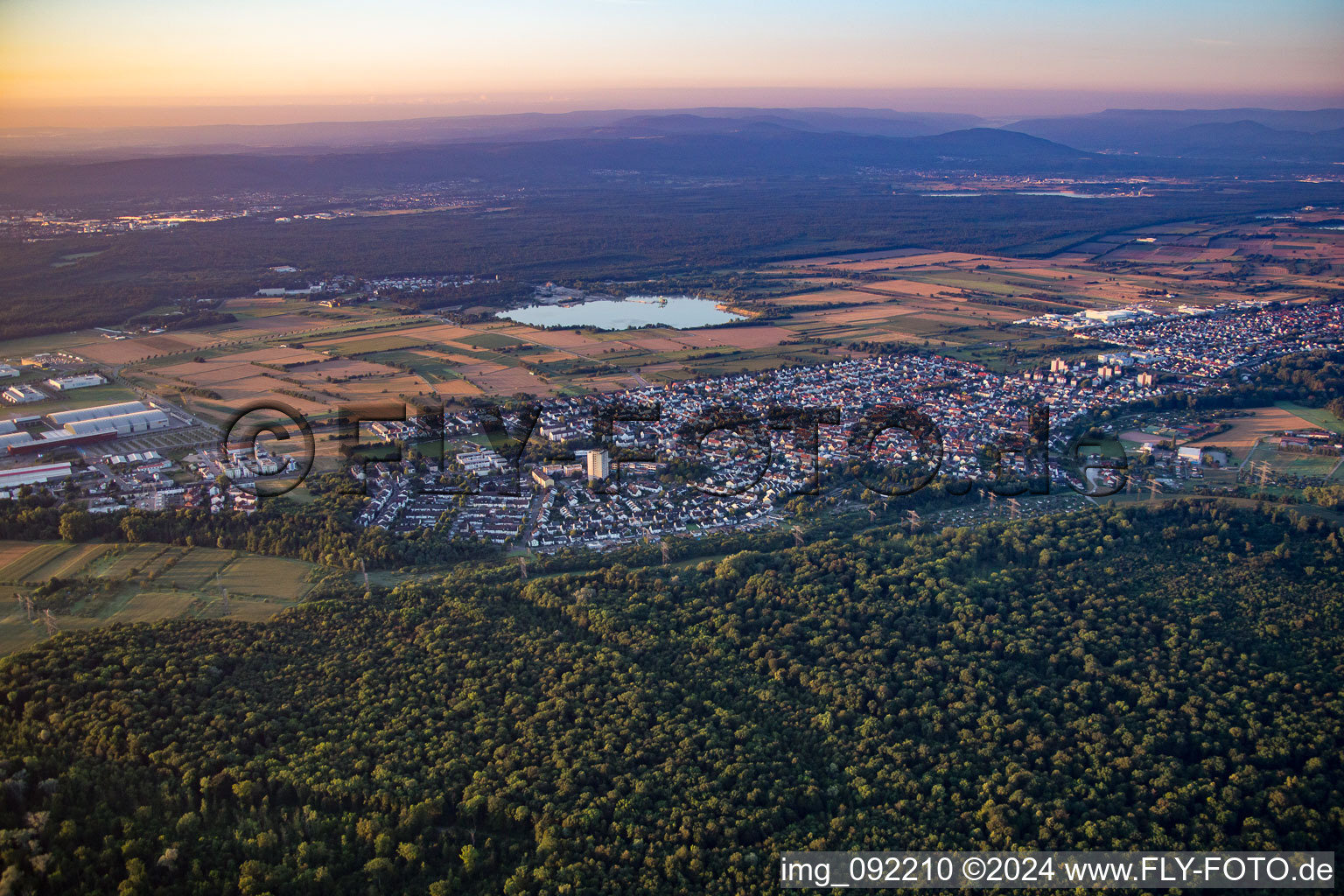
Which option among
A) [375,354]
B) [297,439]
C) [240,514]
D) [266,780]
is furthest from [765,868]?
[375,354]

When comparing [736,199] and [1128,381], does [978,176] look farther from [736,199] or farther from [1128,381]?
[1128,381]

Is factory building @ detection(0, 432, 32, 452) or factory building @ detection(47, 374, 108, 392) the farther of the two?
factory building @ detection(47, 374, 108, 392)

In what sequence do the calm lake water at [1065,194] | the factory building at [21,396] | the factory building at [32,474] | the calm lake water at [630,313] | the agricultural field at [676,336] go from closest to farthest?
the factory building at [32,474] < the factory building at [21,396] < the agricultural field at [676,336] < the calm lake water at [630,313] < the calm lake water at [1065,194]

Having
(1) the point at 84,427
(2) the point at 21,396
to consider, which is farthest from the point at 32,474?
(2) the point at 21,396

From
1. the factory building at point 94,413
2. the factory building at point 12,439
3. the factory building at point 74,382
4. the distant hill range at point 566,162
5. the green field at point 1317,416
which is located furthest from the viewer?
the distant hill range at point 566,162

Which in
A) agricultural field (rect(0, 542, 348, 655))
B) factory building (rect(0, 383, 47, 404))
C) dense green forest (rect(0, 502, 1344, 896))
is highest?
factory building (rect(0, 383, 47, 404))

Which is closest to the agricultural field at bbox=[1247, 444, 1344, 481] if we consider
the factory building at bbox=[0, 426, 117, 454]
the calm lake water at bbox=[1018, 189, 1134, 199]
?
the factory building at bbox=[0, 426, 117, 454]

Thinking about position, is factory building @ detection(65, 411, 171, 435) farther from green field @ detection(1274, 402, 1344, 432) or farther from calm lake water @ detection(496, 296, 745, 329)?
green field @ detection(1274, 402, 1344, 432)

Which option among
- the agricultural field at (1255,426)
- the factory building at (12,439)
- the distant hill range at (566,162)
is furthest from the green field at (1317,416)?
the distant hill range at (566,162)

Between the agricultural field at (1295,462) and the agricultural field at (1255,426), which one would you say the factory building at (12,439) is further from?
the agricultural field at (1295,462)
